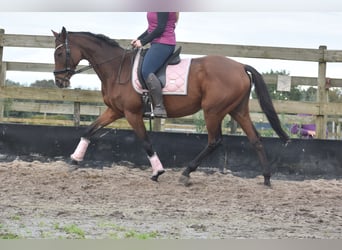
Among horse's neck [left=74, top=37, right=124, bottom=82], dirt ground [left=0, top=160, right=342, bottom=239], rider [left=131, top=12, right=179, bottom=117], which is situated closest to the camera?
dirt ground [left=0, top=160, right=342, bottom=239]

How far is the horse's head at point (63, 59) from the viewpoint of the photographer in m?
6.28

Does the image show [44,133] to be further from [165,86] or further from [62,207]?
[62,207]

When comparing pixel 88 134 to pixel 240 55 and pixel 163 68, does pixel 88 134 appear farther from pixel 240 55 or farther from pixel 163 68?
pixel 240 55

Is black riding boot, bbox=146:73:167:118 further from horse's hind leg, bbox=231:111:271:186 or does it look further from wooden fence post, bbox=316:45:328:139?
wooden fence post, bbox=316:45:328:139

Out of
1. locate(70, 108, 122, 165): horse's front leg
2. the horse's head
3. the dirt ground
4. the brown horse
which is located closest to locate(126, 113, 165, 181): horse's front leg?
the brown horse

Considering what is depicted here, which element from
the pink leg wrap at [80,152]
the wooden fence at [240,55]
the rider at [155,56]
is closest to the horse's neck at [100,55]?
the rider at [155,56]

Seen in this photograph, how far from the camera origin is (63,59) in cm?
629

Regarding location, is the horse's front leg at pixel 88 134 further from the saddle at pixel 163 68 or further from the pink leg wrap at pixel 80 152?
the saddle at pixel 163 68

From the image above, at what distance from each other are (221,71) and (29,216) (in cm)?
304

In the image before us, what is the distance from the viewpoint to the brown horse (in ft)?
19.8

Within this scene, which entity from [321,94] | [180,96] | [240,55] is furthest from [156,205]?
[321,94]

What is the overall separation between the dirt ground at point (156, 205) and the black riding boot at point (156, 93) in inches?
33.8

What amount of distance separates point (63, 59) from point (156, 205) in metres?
2.53

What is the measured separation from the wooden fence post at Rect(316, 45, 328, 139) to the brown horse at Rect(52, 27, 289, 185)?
1453mm
